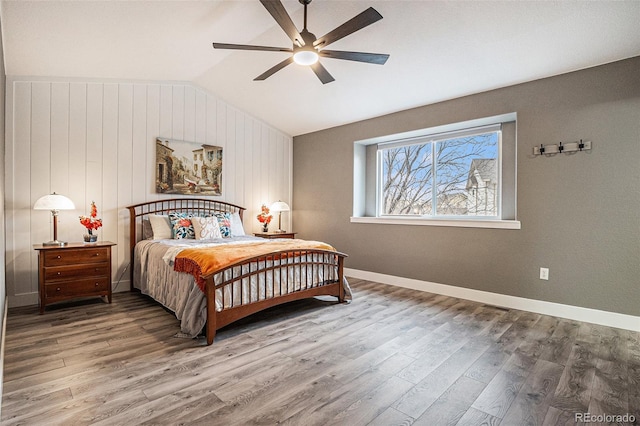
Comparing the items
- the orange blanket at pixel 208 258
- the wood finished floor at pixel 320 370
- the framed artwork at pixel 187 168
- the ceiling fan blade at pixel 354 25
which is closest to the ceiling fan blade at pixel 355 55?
the ceiling fan blade at pixel 354 25

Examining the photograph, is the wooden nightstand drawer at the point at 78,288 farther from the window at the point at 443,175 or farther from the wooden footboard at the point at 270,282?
the window at the point at 443,175

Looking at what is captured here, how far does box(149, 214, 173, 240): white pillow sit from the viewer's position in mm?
4324

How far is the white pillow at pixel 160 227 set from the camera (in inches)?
170

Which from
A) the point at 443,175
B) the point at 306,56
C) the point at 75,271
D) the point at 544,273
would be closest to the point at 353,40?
the point at 306,56

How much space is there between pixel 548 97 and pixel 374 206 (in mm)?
2780

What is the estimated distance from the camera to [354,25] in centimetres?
240

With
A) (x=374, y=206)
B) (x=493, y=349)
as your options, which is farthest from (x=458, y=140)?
(x=493, y=349)

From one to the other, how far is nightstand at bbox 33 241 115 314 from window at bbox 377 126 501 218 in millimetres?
3986

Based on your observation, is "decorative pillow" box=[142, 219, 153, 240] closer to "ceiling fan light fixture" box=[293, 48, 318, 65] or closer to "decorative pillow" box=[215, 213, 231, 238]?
"decorative pillow" box=[215, 213, 231, 238]

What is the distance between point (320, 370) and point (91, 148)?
3.96m

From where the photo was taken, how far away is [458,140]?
4598 millimetres

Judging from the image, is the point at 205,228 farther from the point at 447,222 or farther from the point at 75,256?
the point at 447,222

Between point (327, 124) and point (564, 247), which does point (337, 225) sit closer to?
point (327, 124)

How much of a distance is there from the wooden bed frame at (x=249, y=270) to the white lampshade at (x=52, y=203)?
2.77 ft
